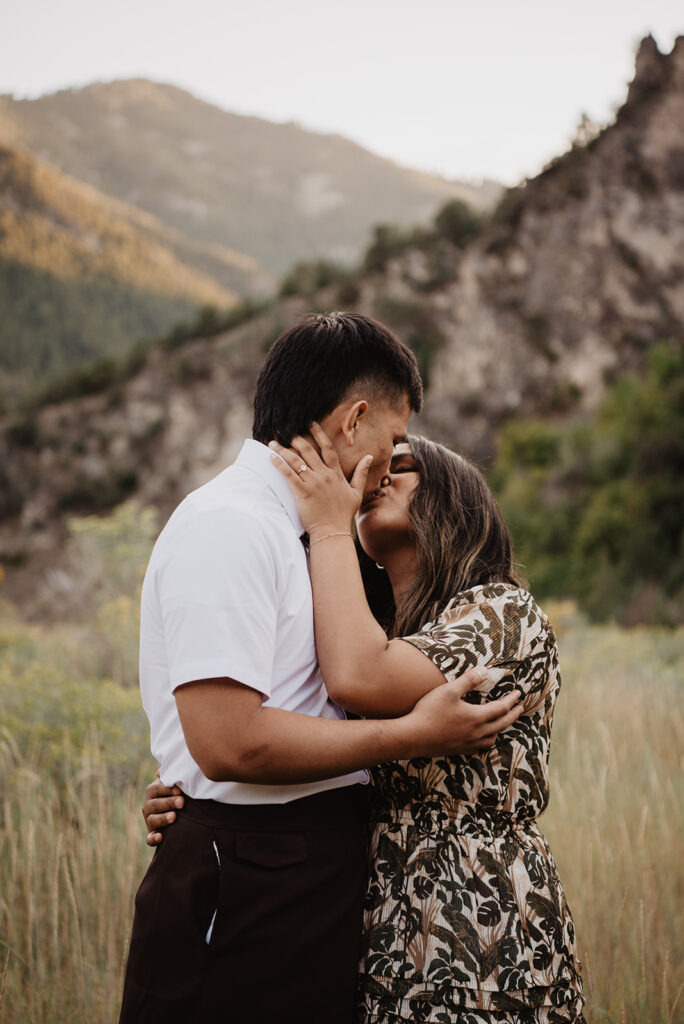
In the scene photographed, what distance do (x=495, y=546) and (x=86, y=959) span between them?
6.52 feet

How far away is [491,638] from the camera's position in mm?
1897

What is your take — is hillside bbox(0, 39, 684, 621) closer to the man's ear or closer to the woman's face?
the woman's face

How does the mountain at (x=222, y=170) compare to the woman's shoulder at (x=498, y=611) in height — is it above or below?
above

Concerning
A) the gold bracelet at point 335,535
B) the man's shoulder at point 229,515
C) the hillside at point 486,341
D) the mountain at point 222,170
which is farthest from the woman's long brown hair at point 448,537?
the mountain at point 222,170

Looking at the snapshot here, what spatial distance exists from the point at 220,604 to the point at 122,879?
205 cm

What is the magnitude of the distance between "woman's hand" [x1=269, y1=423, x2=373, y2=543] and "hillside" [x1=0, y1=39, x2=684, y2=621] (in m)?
16.9

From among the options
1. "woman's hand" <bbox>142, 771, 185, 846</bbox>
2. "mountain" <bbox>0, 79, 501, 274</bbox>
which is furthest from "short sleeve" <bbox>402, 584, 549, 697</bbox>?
"mountain" <bbox>0, 79, 501, 274</bbox>

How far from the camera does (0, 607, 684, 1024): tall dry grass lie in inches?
108

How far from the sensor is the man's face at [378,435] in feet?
6.71

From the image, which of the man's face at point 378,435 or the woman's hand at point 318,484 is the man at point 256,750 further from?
the man's face at point 378,435

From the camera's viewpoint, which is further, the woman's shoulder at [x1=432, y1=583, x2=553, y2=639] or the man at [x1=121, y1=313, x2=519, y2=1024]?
the woman's shoulder at [x1=432, y1=583, x2=553, y2=639]

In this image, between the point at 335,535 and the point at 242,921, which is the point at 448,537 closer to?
the point at 335,535

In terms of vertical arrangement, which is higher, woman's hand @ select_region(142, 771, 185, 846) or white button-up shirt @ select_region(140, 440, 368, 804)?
white button-up shirt @ select_region(140, 440, 368, 804)

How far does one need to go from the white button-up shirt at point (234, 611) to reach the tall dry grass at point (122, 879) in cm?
124
